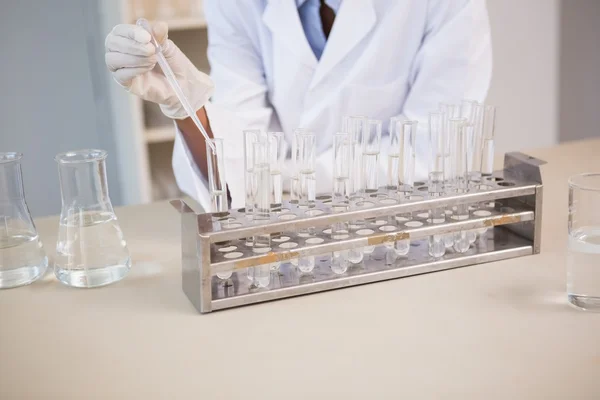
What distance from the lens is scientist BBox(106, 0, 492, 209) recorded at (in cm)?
207

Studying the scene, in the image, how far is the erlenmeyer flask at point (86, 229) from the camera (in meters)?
1.20

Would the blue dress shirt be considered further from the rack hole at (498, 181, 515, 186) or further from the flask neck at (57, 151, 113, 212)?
the flask neck at (57, 151, 113, 212)

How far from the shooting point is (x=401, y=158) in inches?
49.9

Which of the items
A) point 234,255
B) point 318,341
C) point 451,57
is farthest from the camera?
point 451,57

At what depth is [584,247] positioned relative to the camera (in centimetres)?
108

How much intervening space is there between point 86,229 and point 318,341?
45 cm

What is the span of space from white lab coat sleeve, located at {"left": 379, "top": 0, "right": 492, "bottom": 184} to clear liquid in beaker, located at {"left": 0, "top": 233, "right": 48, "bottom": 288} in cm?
102

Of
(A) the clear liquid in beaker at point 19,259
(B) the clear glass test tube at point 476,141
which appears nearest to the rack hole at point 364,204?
(B) the clear glass test tube at point 476,141

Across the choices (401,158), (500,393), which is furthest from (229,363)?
(401,158)

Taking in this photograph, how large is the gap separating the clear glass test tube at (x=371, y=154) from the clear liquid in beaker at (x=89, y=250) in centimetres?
44

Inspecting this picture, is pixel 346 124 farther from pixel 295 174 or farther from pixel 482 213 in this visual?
pixel 482 213

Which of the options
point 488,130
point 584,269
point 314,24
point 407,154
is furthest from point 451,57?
point 584,269

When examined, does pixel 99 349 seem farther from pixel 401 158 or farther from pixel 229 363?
pixel 401 158

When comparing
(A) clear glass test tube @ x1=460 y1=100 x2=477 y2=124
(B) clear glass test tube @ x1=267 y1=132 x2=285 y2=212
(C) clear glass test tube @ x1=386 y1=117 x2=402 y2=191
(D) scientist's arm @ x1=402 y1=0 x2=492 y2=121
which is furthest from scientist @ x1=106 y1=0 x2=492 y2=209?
(B) clear glass test tube @ x1=267 y1=132 x2=285 y2=212
